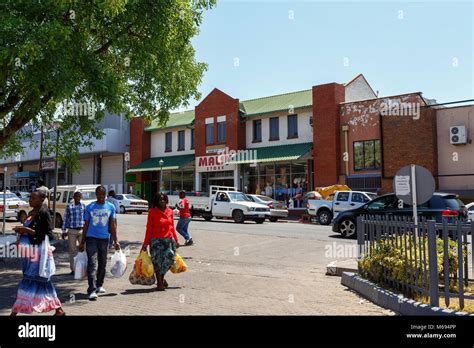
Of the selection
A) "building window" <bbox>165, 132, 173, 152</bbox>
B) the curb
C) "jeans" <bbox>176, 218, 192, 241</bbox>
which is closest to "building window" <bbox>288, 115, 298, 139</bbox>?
"building window" <bbox>165, 132, 173, 152</bbox>

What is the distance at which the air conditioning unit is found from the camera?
1065 inches

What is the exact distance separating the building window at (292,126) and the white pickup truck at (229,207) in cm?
977

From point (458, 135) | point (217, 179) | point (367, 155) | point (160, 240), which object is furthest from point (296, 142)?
point (160, 240)

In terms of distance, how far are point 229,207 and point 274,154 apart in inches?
380

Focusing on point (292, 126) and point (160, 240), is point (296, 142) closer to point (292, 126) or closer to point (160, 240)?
point (292, 126)

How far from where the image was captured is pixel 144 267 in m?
8.53

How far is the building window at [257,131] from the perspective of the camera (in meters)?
35.8

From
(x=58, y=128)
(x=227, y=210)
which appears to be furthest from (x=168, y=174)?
(x=58, y=128)

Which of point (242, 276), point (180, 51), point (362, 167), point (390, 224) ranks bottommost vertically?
point (242, 276)

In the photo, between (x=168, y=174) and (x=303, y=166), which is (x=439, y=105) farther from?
(x=168, y=174)

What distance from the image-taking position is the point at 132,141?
44.1m
